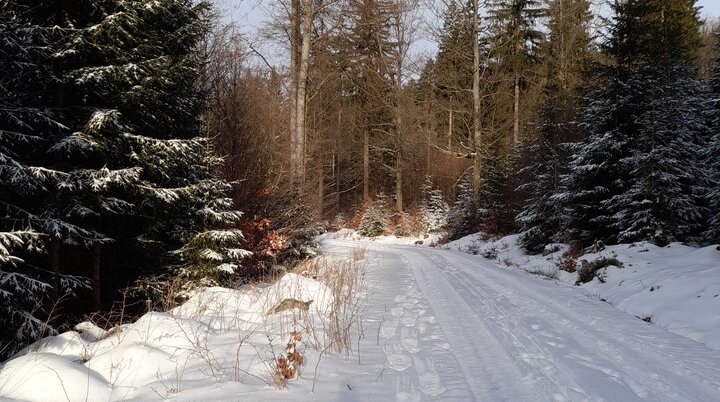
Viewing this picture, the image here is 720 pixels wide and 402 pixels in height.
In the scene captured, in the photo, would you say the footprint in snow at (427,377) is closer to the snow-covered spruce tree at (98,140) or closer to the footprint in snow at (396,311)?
the footprint in snow at (396,311)

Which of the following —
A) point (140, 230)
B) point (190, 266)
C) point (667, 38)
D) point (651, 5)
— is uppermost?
point (651, 5)

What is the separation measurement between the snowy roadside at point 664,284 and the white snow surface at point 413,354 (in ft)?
0.17

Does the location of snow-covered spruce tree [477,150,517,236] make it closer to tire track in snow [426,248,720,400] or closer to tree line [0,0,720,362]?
tree line [0,0,720,362]

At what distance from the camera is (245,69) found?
44.1 feet

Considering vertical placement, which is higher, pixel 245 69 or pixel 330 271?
pixel 245 69

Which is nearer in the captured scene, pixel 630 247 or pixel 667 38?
pixel 630 247

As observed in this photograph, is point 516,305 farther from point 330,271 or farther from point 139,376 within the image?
point 139,376

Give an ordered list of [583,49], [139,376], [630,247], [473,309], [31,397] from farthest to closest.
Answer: [583,49] → [630,247] → [473,309] → [139,376] → [31,397]

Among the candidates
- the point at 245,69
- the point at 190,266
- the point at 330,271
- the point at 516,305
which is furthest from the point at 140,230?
the point at 245,69

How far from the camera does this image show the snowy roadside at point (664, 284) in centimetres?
556

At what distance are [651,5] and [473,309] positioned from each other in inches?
477

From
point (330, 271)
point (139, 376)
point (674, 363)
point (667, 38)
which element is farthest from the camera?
point (667, 38)

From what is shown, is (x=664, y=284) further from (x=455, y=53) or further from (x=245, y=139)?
(x=455, y=53)

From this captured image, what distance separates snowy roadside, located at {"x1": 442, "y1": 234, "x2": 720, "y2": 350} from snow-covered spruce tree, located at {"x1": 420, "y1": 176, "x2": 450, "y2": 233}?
16.7 metres
